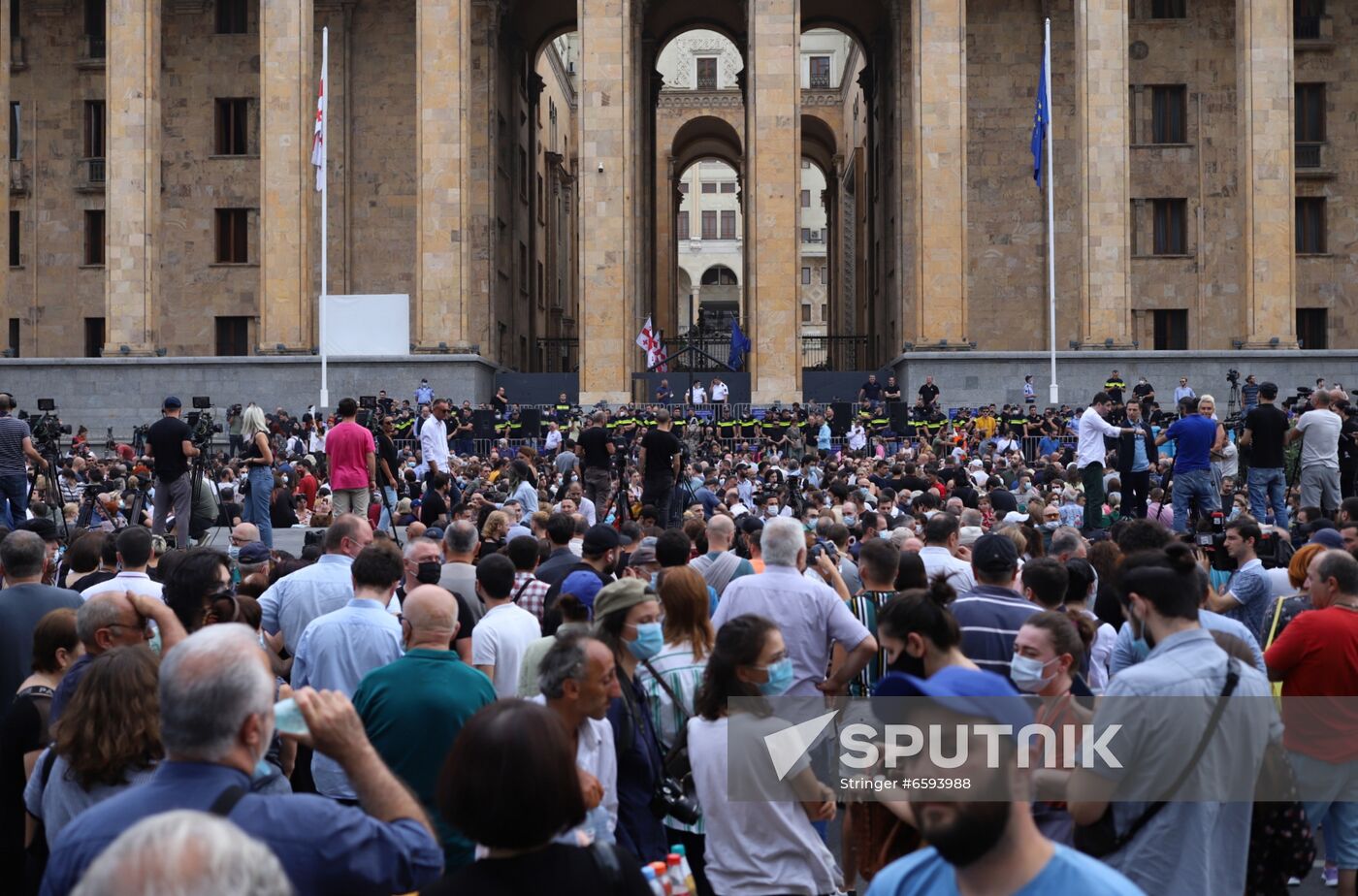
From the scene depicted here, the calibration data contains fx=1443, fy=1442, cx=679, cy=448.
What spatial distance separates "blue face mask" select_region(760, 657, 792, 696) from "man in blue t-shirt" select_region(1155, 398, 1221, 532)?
1310 centimetres

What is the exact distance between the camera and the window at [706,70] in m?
80.4

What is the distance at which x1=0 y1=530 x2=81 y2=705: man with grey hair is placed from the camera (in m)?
7.48

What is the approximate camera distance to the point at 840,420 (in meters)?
34.9

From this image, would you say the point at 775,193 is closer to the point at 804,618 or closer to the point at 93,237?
the point at 93,237

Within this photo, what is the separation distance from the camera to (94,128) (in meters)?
45.3

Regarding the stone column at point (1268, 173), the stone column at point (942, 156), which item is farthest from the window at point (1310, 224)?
the stone column at point (942, 156)

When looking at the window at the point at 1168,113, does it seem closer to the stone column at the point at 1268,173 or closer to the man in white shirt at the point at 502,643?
the stone column at the point at 1268,173

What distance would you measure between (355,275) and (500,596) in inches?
1481

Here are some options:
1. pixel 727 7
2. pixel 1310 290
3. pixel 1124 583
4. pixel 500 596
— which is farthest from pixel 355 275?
pixel 1124 583

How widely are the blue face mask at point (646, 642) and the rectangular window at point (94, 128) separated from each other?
43.6m

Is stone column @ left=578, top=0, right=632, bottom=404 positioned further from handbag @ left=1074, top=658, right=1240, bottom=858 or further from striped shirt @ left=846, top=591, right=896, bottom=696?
handbag @ left=1074, top=658, right=1240, bottom=858

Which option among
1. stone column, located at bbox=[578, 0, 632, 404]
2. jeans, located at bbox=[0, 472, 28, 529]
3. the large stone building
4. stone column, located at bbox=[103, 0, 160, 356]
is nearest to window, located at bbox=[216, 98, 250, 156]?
the large stone building

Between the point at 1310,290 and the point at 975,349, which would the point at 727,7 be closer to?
the point at 975,349

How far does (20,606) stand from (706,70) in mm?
76379
